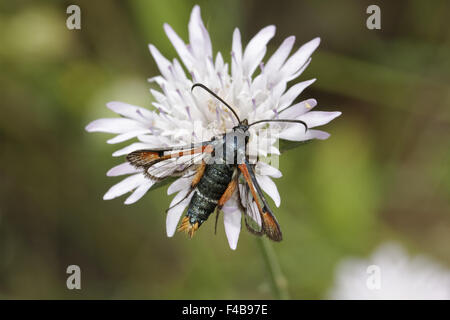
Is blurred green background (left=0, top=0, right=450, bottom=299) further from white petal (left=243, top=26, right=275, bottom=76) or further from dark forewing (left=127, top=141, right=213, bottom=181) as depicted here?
dark forewing (left=127, top=141, right=213, bottom=181)

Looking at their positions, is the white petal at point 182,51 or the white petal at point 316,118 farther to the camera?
the white petal at point 182,51

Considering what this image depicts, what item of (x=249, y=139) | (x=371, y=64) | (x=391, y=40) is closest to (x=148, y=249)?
(x=249, y=139)

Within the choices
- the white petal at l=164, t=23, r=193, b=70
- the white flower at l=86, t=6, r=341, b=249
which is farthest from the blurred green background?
the white flower at l=86, t=6, r=341, b=249

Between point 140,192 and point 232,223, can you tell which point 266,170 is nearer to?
point 232,223

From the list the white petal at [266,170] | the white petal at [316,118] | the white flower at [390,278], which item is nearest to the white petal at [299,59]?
the white petal at [316,118]

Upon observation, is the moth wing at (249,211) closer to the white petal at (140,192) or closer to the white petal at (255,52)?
the white petal at (140,192)

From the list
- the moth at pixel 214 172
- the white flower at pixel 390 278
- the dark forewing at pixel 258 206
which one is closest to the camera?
the dark forewing at pixel 258 206

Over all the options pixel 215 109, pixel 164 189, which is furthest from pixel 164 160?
pixel 164 189

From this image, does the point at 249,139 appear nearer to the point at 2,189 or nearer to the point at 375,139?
the point at 375,139
